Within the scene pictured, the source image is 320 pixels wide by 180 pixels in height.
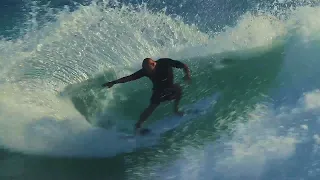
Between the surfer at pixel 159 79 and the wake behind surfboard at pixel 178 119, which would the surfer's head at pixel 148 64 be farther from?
the wake behind surfboard at pixel 178 119

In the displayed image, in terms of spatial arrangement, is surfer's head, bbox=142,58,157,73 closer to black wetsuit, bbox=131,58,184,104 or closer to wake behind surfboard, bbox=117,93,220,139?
black wetsuit, bbox=131,58,184,104

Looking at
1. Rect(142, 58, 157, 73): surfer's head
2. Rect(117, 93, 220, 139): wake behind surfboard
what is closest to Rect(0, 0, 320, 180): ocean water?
Rect(117, 93, 220, 139): wake behind surfboard

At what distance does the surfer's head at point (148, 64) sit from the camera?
724 centimetres

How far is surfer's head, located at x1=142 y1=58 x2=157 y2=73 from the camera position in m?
7.24

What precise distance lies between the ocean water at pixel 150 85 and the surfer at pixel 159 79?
1.52 ft

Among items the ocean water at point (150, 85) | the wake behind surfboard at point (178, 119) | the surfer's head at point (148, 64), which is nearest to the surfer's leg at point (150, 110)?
the wake behind surfboard at point (178, 119)

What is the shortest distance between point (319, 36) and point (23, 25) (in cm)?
565

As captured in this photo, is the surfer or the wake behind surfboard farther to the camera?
the wake behind surfboard

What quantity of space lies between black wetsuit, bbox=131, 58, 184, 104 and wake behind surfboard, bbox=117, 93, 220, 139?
492 mm

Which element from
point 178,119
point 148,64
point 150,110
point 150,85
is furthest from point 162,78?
point 150,85

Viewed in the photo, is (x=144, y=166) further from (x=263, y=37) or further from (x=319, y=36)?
(x=319, y=36)

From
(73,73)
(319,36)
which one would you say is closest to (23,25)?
(73,73)

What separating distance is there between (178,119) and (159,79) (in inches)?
38.6

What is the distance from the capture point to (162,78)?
24.7ft
